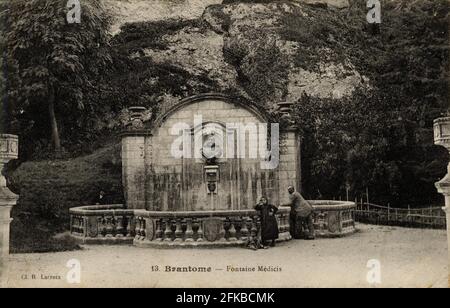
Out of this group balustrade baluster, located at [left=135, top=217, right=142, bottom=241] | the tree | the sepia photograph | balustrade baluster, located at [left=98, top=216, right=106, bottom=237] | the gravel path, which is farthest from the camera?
the tree

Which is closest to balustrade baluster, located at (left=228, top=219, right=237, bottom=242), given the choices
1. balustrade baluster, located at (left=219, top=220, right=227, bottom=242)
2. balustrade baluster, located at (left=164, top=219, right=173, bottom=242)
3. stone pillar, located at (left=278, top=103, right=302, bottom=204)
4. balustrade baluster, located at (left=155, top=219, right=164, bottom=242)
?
balustrade baluster, located at (left=219, top=220, right=227, bottom=242)

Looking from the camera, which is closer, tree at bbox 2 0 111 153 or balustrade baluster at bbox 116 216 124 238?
balustrade baluster at bbox 116 216 124 238

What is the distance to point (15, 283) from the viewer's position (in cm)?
995

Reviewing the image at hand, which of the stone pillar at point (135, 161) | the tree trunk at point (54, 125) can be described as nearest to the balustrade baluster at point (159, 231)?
the stone pillar at point (135, 161)

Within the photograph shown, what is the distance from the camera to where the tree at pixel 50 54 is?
50.2ft

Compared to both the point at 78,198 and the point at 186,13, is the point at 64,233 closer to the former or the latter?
the point at 78,198

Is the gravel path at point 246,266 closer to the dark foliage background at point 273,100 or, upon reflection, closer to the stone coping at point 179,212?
the stone coping at point 179,212

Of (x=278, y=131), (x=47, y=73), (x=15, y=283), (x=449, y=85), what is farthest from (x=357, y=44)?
(x=15, y=283)

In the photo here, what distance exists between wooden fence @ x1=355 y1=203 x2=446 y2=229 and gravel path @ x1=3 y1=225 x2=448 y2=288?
66.1 inches

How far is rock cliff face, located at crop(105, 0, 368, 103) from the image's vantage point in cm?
2184

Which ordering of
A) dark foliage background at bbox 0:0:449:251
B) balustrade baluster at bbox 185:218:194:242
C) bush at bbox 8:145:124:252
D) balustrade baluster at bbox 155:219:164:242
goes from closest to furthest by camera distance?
balustrade baluster at bbox 185:218:194:242 → balustrade baluster at bbox 155:219:164:242 → bush at bbox 8:145:124:252 → dark foliage background at bbox 0:0:449:251

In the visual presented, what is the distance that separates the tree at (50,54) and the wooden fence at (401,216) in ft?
35.9

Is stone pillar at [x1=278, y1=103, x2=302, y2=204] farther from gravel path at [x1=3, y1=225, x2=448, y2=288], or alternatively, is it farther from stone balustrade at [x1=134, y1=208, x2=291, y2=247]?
gravel path at [x1=3, y1=225, x2=448, y2=288]

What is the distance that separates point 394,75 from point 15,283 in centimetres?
1382
